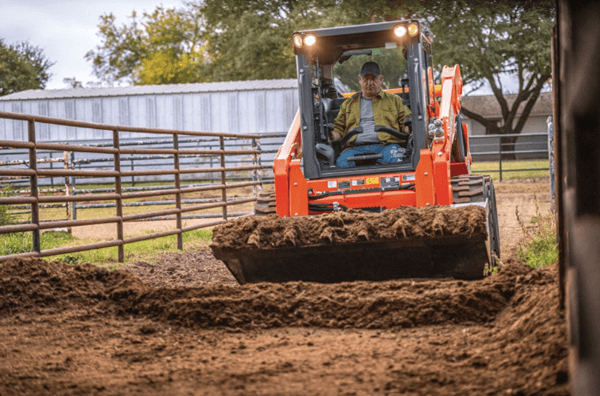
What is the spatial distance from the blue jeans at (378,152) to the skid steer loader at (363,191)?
7 cm

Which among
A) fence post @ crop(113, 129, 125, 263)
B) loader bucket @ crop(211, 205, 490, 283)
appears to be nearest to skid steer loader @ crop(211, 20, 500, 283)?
loader bucket @ crop(211, 205, 490, 283)

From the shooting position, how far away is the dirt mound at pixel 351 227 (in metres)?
5.54

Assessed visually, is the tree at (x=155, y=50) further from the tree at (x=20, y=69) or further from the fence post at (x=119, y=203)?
the fence post at (x=119, y=203)

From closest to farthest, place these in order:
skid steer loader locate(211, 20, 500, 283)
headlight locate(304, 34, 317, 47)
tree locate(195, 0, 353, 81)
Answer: skid steer loader locate(211, 20, 500, 283) < headlight locate(304, 34, 317, 47) < tree locate(195, 0, 353, 81)

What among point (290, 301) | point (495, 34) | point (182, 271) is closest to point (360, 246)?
point (290, 301)

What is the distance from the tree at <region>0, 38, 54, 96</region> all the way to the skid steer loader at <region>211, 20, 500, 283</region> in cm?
4522

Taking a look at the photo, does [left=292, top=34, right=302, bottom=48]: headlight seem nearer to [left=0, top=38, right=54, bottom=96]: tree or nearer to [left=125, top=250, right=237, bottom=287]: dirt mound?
[left=125, top=250, right=237, bottom=287]: dirt mound

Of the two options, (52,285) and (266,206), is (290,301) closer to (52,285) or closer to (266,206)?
(52,285)

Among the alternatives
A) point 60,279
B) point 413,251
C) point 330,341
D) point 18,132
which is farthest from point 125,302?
point 18,132

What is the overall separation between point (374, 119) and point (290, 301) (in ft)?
9.71

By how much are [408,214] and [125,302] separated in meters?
2.36

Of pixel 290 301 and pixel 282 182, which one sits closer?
pixel 290 301

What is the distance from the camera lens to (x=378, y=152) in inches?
283

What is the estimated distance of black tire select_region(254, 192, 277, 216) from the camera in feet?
24.3
